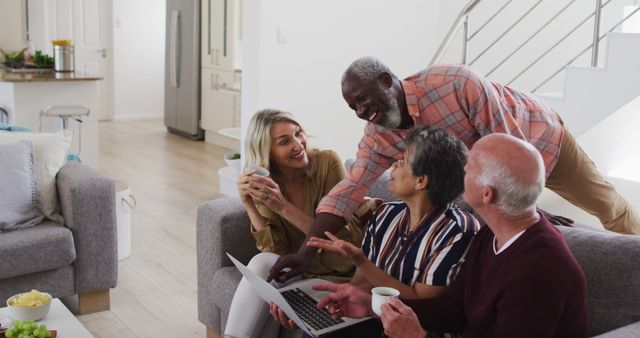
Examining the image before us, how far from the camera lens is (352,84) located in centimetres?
224

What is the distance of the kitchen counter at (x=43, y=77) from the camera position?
5641 millimetres

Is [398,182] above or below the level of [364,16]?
below

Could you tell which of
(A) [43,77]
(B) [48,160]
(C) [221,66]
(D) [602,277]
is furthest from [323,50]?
(D) [602,277]

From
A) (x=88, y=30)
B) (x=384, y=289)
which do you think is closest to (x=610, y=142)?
(x=384, y=289)

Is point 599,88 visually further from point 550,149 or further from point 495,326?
point 495,326

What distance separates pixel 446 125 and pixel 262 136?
27.7 inches

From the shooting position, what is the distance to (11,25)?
8.78m

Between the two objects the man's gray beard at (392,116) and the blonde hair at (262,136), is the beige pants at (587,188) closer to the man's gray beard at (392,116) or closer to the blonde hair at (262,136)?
the man's gray beard at (392,116)

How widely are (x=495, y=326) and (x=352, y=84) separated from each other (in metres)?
0.84

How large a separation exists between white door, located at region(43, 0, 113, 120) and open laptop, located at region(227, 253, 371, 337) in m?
7.73

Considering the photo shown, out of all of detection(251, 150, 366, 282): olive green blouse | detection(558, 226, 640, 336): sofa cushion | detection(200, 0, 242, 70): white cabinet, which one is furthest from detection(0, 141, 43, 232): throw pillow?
detection(200, 0, 242, 70): white cabinet

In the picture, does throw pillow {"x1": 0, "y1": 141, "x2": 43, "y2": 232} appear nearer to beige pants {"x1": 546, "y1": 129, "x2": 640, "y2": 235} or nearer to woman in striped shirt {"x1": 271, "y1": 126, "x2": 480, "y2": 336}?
woman in striped shirt {"x1": 271, "y1": 126, "x2": 480, "y2": 336}

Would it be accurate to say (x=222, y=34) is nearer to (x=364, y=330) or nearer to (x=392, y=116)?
(x=392, y=116)

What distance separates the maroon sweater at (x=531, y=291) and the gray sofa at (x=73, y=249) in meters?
2.03
